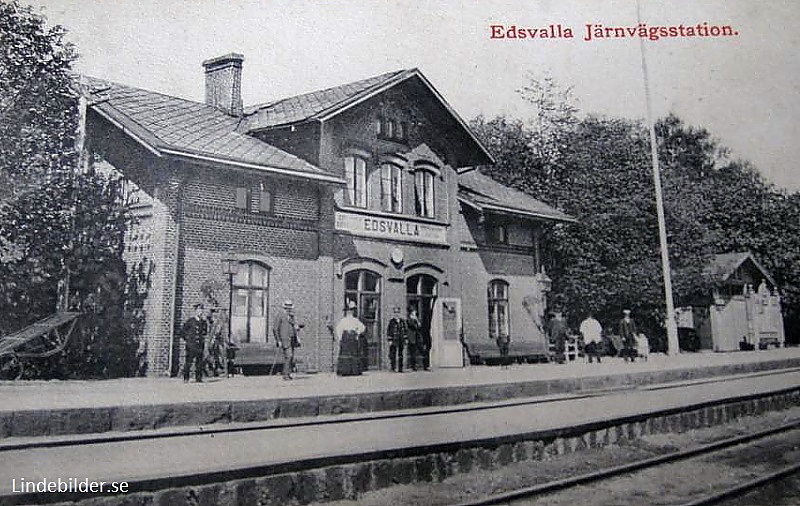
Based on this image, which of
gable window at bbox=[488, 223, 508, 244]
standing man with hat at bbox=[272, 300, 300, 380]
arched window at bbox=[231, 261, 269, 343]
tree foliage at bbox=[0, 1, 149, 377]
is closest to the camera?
tree foliage at bbox=[0, 1, 149, 377]

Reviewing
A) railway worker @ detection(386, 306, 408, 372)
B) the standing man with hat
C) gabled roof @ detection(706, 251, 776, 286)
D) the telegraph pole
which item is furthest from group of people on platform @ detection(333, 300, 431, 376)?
gabled roof @ detection(706, 251, 776, 286)

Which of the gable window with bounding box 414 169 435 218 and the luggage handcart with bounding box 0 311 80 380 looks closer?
the luggage handcart with bounding box 0 311 80 380

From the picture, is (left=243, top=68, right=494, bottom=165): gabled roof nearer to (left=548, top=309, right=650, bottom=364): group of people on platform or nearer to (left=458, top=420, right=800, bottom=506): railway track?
(left=548, top=309, right=650, bottom=364): group of people on platform

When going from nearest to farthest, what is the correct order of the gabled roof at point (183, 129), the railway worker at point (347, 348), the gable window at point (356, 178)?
the gabled roof at point (183, 129) → the railway worker at point (347, 348) → the gable window at point (356, 178)

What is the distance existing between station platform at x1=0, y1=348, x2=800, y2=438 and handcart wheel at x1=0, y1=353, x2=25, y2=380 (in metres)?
0.04

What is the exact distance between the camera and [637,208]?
4098mm

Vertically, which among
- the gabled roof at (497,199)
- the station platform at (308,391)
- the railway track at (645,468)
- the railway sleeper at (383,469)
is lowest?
the railway track at (645,468)

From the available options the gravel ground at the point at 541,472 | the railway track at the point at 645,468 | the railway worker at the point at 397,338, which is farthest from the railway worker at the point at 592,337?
the railway worker at the point at 397,338

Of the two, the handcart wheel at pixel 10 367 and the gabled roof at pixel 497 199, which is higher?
the gabled roof at pixel 497 199

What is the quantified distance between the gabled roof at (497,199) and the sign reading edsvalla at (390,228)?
1.15ft

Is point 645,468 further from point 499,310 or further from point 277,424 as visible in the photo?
point 277,424

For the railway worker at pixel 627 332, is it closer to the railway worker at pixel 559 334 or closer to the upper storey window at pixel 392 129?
the railway worker at pixel 559 334

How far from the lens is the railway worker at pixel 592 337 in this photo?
13.8 feet

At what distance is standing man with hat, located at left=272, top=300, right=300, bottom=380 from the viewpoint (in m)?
3.49
